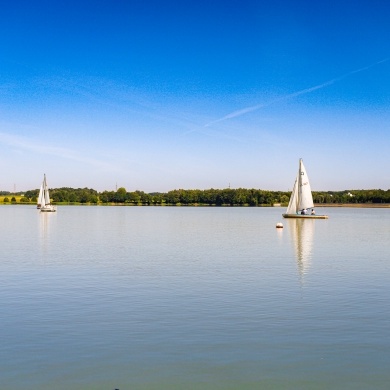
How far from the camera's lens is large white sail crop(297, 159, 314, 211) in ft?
350

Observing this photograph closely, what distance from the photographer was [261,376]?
14.5 meters

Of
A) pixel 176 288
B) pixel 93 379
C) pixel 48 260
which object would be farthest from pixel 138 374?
pixel 48 260

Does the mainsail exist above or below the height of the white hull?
above

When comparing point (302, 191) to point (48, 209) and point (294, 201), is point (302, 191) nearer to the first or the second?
point (294, 201)

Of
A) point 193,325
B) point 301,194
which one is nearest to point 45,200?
point 301,194

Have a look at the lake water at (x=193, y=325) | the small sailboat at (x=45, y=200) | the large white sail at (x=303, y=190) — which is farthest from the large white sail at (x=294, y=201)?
the small sailboat at (x=45, y=200)

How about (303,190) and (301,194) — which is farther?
(301,194)

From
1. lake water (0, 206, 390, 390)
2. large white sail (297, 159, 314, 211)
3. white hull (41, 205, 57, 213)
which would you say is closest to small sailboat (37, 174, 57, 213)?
white hull (41, 205, 57, 213)

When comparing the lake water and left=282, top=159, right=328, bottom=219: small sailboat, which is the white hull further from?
the lake water

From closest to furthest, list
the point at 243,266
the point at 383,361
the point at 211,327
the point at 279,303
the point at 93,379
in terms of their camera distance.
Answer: the point at 93,379, the point at 383,361, the point at 211,327, the point at 279,303, the point at 243,266

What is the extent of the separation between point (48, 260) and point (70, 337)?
22897 millimetres

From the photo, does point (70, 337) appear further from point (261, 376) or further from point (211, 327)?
point (261, 376)

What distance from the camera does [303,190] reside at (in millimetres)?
106812

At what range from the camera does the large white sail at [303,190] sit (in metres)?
107
